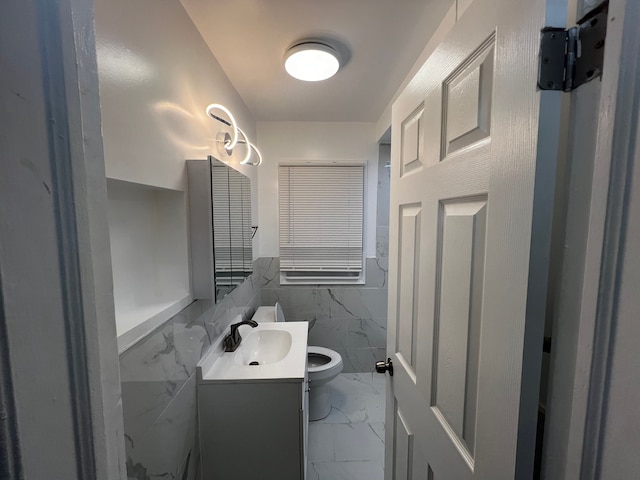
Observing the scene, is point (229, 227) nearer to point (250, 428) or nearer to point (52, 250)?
point (250, 428)

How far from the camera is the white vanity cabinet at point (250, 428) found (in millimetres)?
1275

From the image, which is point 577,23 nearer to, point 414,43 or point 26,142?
point 26,142

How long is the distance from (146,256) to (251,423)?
905mm

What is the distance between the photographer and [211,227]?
3.85 feet

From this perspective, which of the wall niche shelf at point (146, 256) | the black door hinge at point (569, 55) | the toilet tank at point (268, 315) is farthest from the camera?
the toilet tank at point (268, 315)

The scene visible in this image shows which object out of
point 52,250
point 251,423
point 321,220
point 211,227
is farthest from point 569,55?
point 321,220

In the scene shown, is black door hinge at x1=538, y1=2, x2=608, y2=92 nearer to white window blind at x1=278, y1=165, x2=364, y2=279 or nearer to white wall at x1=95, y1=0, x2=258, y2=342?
white wall at x1=95, y1=0, x2=258, y2=342

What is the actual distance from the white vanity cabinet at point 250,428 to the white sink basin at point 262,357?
0.03 m

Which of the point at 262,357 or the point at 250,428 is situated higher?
the point at 262,357

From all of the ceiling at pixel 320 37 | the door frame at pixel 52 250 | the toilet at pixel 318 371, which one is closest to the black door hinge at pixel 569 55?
the door frame at pixel 52 250

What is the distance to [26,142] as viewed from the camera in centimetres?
29

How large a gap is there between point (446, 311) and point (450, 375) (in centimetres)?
16

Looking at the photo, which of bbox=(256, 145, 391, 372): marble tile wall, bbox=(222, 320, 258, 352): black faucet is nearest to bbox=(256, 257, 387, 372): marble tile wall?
bbox=(256, 145, 391, 372): marble tile wall

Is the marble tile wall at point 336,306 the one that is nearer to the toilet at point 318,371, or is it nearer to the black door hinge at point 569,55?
the toilet at point 318,371
